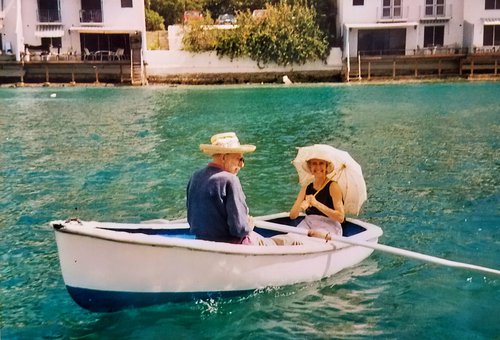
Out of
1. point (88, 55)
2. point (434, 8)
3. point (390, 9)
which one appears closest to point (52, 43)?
point (88, 55)

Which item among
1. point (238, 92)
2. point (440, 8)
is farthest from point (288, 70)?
point (440, 8)

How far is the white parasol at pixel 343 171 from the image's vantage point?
8.73m

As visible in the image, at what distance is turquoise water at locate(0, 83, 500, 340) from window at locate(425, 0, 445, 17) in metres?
23.0

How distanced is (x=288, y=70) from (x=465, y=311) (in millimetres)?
48710

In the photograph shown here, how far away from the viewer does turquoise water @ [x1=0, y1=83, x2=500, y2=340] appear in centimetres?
758

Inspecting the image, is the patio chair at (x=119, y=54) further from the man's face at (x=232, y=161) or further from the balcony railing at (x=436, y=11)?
the man's face at (x=232, y=161)

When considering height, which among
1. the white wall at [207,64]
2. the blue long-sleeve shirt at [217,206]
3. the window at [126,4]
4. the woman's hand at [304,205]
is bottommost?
the woman's hand at [304,205]

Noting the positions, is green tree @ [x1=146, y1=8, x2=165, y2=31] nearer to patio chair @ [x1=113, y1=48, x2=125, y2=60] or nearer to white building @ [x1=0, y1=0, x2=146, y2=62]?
white building @ [x1=0, y1=0, x2=146, y2=62]

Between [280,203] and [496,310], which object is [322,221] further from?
[280,203]

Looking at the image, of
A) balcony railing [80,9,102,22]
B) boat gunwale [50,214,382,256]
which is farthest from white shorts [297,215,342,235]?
balcony railing [80,9,102,22]

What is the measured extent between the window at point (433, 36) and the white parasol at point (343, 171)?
164ft

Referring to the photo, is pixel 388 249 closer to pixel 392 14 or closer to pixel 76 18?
pixel 392 14

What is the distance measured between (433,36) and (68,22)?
31.9 metres

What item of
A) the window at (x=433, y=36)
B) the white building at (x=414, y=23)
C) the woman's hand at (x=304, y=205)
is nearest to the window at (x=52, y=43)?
the white building at (x=414, y=23)
